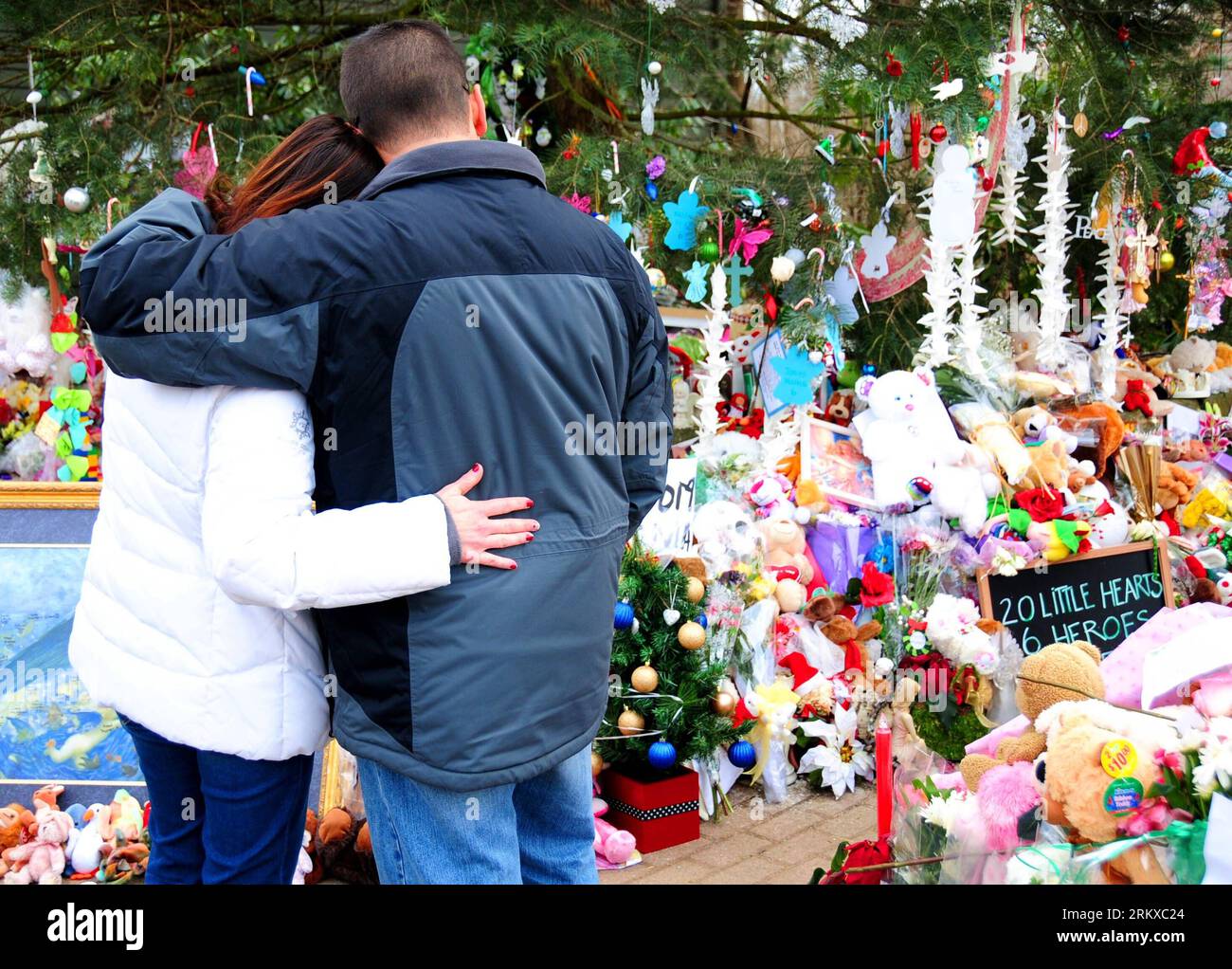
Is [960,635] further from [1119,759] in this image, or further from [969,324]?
[1119,759]

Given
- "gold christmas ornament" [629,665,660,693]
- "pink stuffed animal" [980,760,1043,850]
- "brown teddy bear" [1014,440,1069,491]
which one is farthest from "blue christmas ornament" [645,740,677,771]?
"brown teddy bear" [1014,440,1069,491]

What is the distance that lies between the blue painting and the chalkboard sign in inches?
118

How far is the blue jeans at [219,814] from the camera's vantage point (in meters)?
1.83

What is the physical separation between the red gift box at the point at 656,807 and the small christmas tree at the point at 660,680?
0.19 ft

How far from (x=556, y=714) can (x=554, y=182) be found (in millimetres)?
2851

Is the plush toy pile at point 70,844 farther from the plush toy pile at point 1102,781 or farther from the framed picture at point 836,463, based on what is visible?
the framed picture at point 836,463

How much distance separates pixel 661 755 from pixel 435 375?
219cm

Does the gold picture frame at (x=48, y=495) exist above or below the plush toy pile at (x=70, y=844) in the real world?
above

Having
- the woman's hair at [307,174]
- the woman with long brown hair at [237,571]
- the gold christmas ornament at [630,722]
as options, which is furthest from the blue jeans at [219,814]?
the gold christmas ornament at [630,722]

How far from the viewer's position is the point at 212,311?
1.57 meters

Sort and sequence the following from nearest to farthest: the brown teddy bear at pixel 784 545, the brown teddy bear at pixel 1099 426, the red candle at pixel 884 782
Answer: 1. the red candle at pixel 884 782
2. the brown teddy bear at pixel 784 545
3. the brown teddy bear at pixel 1099 426
